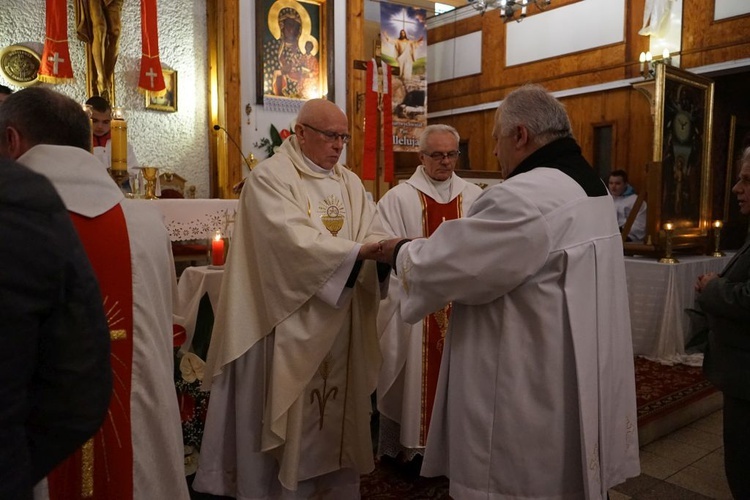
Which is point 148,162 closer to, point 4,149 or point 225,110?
point 225,110

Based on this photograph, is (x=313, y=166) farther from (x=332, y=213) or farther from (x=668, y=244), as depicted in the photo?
(x=668, y=244)

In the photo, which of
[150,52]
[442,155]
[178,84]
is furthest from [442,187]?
[178,84]

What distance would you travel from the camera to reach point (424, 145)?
147 inches

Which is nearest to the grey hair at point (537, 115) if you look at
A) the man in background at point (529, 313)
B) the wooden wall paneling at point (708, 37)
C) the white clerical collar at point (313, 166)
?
the man in background at point (529, 313)

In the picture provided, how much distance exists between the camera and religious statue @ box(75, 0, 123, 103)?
6.22 m

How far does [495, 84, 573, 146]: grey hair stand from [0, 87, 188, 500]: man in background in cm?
121

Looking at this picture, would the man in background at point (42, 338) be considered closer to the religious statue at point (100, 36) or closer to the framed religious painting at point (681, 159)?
the religious statue at point (100, 36)

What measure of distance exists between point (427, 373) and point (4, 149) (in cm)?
244

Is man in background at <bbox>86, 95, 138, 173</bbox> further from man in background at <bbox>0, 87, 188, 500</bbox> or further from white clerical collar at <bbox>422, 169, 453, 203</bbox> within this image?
man in background at <bbox>0, 87, 188, 500</bbox>

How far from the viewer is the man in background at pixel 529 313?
6.29ft

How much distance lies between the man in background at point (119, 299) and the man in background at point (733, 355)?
88.9 inches

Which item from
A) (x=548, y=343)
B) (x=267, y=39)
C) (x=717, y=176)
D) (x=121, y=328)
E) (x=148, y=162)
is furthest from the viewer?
(x=717, y=176)

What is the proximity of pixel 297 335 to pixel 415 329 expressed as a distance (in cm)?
97

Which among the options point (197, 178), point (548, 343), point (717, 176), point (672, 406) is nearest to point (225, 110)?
point (197, 178)
